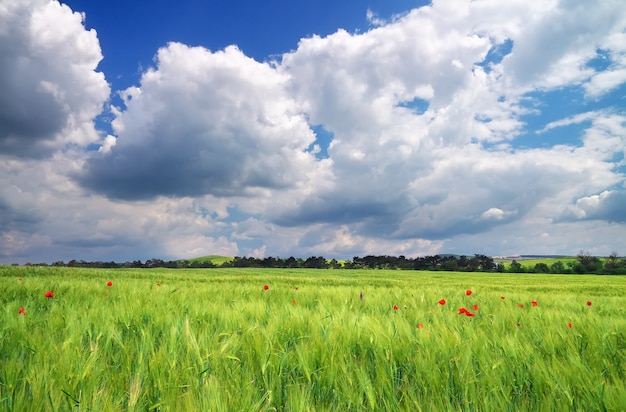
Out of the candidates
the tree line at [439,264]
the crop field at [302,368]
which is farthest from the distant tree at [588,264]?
the crop field at [302,368]

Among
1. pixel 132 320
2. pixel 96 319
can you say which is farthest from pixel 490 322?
pixel 96 319

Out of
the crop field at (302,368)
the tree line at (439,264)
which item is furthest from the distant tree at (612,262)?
the crop field at (302,368)

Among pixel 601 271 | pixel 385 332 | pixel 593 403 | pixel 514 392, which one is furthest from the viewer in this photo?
pixel 601 271

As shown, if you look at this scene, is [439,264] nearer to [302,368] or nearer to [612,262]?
[612,262]

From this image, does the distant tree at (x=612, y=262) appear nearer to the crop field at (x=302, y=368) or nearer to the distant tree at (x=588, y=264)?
the distant tree at (x=588, y=264)

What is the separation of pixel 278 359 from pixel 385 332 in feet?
3.47

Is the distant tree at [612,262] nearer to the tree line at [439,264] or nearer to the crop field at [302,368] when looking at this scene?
the tree line at [439,264]

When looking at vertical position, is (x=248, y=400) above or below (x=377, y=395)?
above

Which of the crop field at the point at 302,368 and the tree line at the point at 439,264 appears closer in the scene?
the crop field at the point at 302,368

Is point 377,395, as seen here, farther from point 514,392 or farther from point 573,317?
point 573,317

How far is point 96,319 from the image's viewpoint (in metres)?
3.50

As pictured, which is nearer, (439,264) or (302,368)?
(302,368)

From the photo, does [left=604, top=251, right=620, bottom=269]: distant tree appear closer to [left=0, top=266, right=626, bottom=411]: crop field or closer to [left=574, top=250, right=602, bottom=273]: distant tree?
[left=574, top=250, right=602, bottom=273]: distant tree

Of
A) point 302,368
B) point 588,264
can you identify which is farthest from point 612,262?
point 302,368
